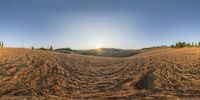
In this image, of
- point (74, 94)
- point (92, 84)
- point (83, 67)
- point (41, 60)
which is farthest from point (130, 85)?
point (41, 60)

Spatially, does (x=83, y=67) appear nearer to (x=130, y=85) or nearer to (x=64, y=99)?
(x=130, y=85)

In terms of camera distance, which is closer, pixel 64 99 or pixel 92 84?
pixel 64 99

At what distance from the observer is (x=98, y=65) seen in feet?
62.0

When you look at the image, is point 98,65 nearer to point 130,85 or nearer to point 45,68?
point 45,68

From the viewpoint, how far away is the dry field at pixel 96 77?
1314 cm

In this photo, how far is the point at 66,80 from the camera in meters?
15.4

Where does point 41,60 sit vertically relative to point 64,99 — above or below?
above

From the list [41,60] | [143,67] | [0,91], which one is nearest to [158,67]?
[143,67]

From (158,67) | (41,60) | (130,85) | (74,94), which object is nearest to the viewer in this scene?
(74,94)

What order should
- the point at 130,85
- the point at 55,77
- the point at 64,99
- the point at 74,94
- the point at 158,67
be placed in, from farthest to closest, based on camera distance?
the point at 158,67 < the point at 55,77 < the point at 130,85 < the point at 74,94 < the point at 64,99

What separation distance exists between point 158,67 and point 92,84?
3804 millimetres

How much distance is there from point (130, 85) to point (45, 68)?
469 centimetres

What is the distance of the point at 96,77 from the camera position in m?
16.1

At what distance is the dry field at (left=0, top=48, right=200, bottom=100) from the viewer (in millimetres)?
13141
